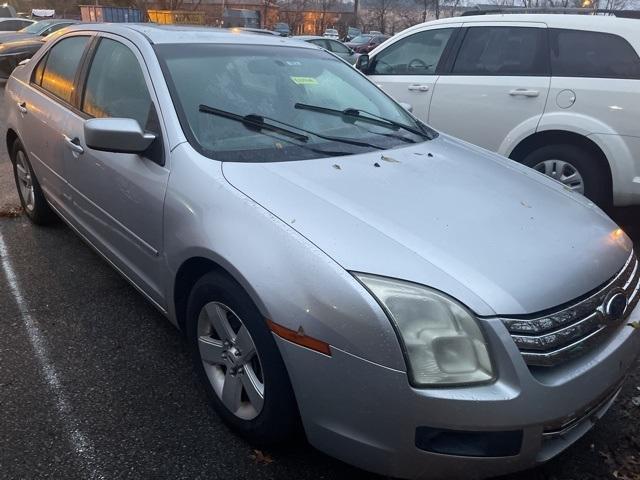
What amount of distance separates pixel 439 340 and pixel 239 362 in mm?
880

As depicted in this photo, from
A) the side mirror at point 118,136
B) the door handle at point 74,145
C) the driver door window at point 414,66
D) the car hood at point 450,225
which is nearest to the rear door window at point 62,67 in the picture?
the door handle at point 74,145

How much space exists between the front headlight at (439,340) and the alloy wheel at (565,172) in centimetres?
346

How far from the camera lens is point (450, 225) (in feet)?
7.14

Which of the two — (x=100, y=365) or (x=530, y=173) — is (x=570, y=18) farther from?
(x=100, y=365)

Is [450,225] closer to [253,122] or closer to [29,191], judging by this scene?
[253,122]

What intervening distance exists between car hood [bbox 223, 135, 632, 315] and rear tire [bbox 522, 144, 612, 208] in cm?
220

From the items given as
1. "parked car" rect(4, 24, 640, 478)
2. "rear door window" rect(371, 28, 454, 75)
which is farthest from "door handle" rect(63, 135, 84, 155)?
"rear door window" rect(371, 28, 454, 75)

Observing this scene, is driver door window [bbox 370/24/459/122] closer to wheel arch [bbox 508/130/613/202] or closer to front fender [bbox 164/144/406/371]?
wheel arch [bbox 508/130/613/202]

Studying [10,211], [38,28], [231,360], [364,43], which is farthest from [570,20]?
[364,43]

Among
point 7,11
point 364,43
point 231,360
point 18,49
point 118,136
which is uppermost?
point 7,11

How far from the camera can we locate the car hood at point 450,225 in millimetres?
1916

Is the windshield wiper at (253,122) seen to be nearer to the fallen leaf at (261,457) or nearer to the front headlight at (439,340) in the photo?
the front headlight at (439,340)

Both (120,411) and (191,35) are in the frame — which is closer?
(120,411)

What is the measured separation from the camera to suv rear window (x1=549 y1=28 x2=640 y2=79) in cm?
455
